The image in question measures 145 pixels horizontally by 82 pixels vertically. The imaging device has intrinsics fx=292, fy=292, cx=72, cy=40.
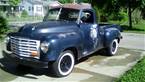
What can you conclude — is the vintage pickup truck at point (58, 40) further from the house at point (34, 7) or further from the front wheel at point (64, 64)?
the house at point (34, 7)

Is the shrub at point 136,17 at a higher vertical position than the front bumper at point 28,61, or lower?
lower

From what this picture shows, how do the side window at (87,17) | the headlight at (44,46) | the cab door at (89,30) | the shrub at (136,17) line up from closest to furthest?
the headlight at (44,46), the cab door at (89,30), the side window at (87,17), the shrub at (136,17)

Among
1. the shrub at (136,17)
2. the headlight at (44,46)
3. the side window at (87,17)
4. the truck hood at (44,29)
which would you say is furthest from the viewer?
the shrub at (136,17)

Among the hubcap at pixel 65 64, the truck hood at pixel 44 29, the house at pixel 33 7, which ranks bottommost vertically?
the house at pixel 33 7

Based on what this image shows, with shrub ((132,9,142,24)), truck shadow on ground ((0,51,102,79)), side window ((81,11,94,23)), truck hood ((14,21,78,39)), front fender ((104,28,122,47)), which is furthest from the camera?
shrub ((132,9,142,24))

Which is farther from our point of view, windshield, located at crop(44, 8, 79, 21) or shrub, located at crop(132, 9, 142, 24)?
shrub, located at crop(132, 9, 142, 24)

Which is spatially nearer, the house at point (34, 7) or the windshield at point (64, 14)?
the windshield at point (64, 14)

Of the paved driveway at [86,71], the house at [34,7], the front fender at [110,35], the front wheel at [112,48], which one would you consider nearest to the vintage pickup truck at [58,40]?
the paved driveway at [86,71]

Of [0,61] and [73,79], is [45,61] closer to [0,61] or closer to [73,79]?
[73,79]

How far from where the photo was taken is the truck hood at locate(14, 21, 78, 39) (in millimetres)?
7598

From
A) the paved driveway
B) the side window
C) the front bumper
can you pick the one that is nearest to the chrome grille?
the front bumper

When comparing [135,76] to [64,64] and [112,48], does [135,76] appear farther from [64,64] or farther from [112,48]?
[112,48]

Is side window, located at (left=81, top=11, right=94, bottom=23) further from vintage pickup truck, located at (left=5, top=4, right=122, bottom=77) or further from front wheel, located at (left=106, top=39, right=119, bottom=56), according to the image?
front wheel, located at (left=106, top=39, right=119, bottom=56)

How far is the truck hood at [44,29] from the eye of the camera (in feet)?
24.9
